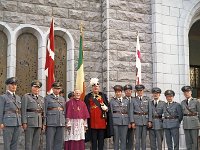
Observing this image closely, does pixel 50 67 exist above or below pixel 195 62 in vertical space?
below

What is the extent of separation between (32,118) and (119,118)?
203 cm

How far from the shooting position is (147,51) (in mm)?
9938

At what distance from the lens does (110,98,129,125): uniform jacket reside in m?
8.20

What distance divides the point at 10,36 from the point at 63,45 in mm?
1425

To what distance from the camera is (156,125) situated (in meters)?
8.41

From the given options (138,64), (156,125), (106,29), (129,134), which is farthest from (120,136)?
(106,29)

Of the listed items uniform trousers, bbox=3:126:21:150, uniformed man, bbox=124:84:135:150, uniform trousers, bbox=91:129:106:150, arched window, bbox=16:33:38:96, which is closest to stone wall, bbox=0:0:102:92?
arched window, bbox=16:33:38:96

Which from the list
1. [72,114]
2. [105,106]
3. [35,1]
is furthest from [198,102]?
[35,1]

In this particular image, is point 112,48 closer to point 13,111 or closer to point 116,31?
point 116,31

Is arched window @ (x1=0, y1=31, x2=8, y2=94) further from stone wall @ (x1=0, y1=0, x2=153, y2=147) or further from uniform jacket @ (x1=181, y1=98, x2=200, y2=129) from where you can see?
uniform jacket @ (x1=181, y1=98, x2=200, y2=129)

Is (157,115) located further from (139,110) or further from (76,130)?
(76,130)

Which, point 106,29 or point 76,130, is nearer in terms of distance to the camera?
point 76,130

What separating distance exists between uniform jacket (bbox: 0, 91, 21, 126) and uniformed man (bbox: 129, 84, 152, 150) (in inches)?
103

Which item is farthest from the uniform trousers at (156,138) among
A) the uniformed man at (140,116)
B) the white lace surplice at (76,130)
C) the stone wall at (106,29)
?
the white lace surplice at (76,130)
